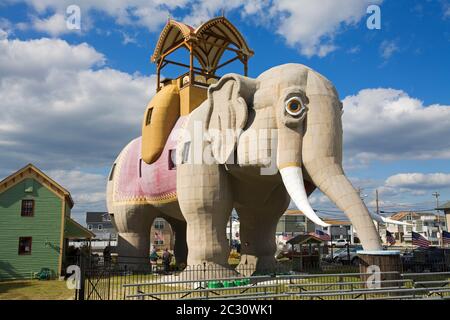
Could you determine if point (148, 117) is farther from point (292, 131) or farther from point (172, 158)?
point (292, 131)

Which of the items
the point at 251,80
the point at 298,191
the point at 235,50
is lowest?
the point at 298,191

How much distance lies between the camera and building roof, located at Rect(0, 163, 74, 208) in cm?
2044

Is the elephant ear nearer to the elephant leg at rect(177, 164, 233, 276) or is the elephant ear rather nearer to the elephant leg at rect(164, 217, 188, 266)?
the elephant leg at rect(177, 164, 233, 276)

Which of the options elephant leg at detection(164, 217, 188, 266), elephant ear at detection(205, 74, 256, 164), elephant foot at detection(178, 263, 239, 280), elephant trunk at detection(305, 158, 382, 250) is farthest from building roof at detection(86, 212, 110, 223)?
elephant trunk at detection(305, 158, 382, 250)

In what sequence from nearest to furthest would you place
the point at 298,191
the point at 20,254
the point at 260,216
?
the point at 298,191, the point at 260,216, the point at 20,254

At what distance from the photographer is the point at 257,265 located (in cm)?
1529

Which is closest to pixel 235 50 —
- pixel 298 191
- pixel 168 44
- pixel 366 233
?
pixel 168 44

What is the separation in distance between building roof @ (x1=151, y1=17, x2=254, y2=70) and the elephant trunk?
9.72 m

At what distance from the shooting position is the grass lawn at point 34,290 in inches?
564

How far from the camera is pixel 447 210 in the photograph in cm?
4688

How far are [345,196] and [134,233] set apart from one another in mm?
10376

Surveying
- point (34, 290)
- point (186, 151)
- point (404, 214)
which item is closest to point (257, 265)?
point (186, 151)
